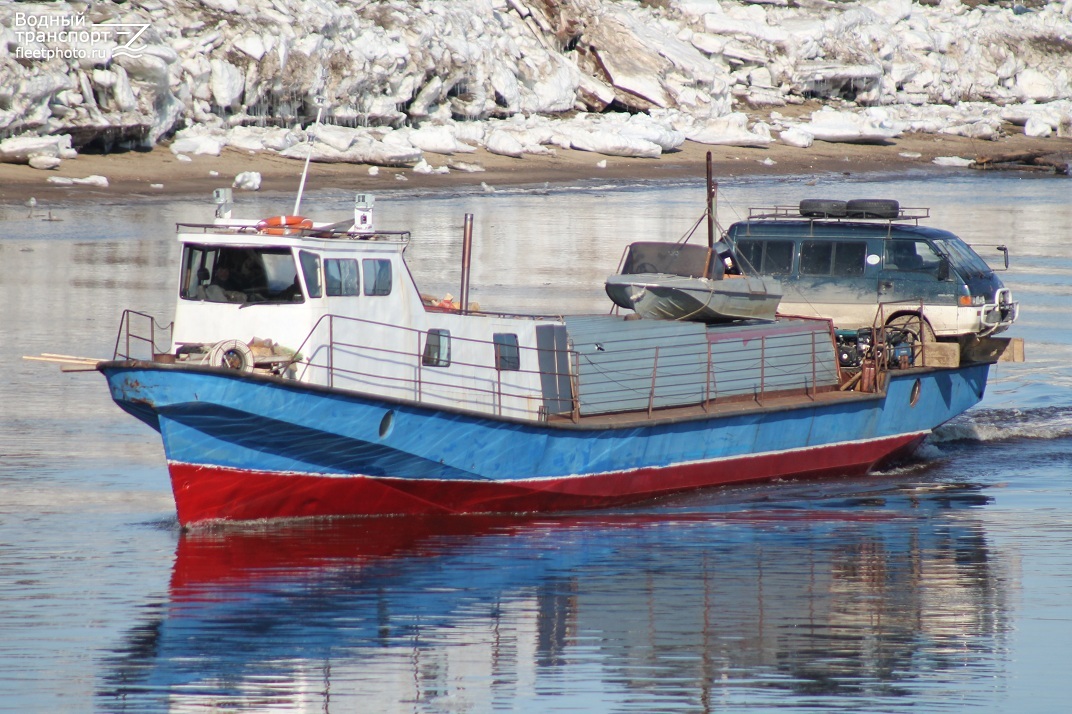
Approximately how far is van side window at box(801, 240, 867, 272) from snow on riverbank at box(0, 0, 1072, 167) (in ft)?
91.1

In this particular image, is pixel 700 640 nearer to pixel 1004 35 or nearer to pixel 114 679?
pixel 114 679

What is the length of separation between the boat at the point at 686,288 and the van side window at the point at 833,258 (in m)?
2.72

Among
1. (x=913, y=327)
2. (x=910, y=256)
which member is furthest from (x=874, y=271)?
(x=913, y=327)

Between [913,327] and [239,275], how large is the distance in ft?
35.8

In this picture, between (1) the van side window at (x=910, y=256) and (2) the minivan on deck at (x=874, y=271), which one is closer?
(2) the minivan on deck at (x=874, y=271)

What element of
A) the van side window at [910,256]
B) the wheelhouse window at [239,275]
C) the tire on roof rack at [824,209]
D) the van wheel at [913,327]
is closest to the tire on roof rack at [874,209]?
the tire on roof rack at [824,209]

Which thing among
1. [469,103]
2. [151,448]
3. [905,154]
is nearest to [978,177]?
[905,154]

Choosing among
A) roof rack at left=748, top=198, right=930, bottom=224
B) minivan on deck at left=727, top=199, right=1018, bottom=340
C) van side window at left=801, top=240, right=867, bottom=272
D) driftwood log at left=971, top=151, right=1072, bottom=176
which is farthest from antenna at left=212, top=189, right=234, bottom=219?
driftwood log at left=971, top=151, right=1072, bottom=176

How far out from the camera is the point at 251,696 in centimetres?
1180

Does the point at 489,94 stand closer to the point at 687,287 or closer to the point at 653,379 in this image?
the point at 687,287

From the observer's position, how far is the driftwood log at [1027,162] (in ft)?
231

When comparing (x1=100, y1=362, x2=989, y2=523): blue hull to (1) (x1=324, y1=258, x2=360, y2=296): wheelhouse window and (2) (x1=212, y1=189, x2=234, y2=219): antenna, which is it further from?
(2) (x1=212, y1=189, x2=234, y2=219): antenna

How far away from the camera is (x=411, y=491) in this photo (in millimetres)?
17156

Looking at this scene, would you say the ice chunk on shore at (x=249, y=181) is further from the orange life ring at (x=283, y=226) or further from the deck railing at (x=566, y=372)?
the orange life ring at (x=283, y=226)
